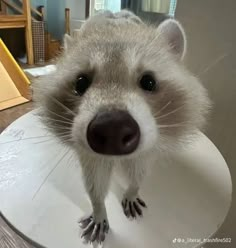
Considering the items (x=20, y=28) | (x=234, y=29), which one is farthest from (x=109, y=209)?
(x=20, y=28)

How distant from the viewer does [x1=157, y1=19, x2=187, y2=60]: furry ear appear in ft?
1.85

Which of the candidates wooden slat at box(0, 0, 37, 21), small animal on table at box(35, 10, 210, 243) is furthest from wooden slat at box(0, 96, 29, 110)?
small animal on table at box(35, 10, 210, 243)

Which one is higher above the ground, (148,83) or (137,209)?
(148,83)

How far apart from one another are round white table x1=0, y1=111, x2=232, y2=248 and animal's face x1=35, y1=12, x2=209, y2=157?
162 mm

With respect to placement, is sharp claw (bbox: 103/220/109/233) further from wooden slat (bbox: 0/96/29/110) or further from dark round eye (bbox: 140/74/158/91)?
wooden slat (bbox: 0/96/29/110)

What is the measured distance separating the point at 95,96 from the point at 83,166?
0.19 metres

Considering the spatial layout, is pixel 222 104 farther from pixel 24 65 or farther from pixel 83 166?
pixel 24 65

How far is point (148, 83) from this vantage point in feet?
1.55

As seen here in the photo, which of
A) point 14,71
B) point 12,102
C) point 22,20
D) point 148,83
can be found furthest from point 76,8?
point 148,83

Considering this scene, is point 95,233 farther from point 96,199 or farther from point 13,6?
point 13,6

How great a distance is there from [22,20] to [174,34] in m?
2.08

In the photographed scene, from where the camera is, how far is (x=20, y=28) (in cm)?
254

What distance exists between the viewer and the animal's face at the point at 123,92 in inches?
15.8

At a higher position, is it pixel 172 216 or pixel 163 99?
pixel 163 99
